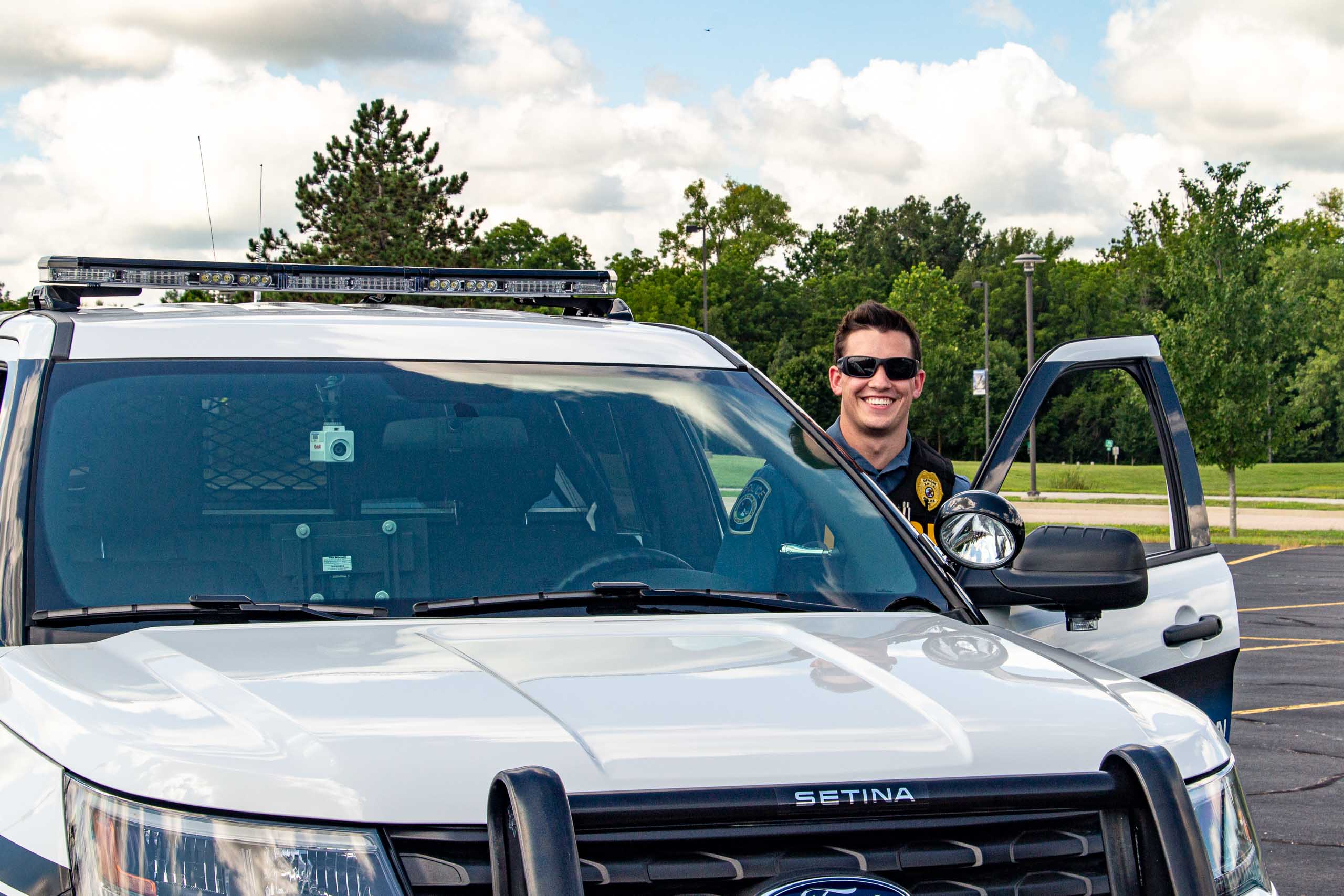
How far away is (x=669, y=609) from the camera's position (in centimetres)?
285

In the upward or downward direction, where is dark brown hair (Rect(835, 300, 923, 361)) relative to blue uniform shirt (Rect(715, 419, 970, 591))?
upward

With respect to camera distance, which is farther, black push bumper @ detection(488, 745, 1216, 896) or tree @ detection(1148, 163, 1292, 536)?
tree @ detection(1148, 163, 1292, 536)

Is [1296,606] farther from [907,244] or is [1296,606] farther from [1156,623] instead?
[907,244]

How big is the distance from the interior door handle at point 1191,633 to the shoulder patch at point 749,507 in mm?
1232

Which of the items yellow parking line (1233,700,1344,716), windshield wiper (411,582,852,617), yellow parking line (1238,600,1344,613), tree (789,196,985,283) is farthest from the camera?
tree (789,196,985,283)

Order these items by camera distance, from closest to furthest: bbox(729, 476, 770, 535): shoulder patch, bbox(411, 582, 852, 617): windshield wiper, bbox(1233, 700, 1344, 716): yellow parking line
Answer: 1. bbox(411, 582, 852, 617): windshield wiper
2. bbox(729, 476, 770, 535): shoulder patch
3. bbox(1233, 700, 1344, 716): yellow parking line

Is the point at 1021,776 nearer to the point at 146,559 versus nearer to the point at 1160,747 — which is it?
the point at 1160,747

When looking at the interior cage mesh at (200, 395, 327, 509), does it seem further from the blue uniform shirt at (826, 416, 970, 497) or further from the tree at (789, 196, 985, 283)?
the tree at (789, 196, 985, 283)

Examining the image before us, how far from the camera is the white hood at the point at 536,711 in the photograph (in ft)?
6.35

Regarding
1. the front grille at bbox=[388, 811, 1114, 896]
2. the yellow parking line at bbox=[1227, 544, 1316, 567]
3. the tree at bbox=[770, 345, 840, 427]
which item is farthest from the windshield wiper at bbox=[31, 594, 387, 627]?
the tree at bbox=[770, 345, 840, 427]

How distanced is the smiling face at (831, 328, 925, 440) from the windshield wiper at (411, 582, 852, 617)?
260 cm

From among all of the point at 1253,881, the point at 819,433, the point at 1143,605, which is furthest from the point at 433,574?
the point at 1143,605

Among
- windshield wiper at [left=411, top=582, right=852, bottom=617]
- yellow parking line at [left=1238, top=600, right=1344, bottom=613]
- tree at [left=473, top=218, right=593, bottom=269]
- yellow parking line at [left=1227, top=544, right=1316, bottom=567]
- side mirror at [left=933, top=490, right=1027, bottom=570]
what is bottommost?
yellow parking line at [left=1238, top=600, right=1344, bottom=613]

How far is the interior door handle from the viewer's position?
4.00m
